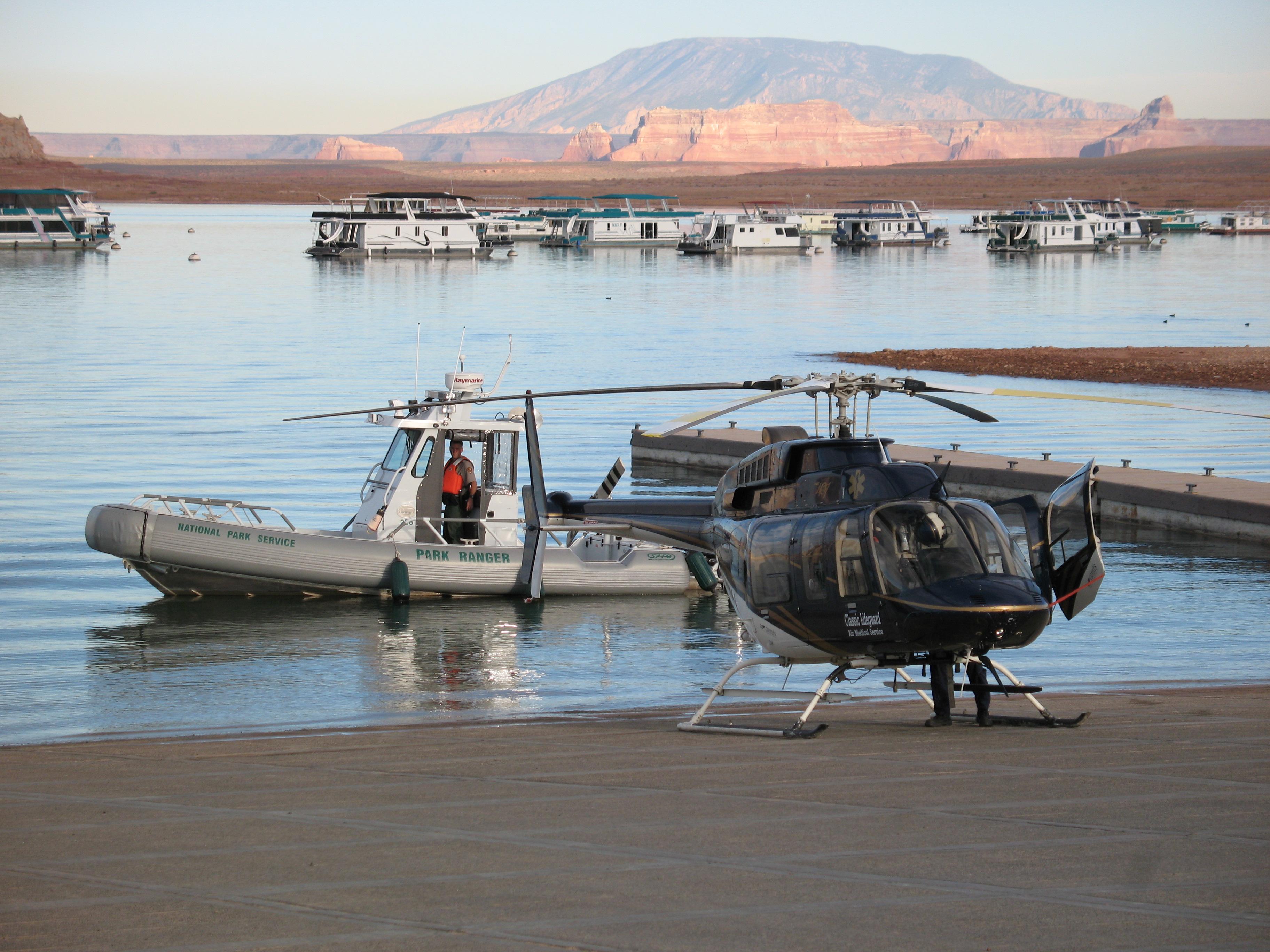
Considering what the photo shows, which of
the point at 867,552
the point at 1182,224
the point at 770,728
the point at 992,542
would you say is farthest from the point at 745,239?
the point at 867,552

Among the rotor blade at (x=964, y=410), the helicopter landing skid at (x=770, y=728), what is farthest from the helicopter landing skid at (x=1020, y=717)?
the rotor blade at (x=964, y=410)

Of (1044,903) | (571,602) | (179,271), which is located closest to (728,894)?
(1044,903)

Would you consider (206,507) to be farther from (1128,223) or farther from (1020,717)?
(1128,223)

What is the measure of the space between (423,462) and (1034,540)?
31.7 ft

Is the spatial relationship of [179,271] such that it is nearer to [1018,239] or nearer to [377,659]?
[1018,239]

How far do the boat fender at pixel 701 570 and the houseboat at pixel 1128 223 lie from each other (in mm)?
98652

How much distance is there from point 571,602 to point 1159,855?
1161 centimetres

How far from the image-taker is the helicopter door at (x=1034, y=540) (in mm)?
10516

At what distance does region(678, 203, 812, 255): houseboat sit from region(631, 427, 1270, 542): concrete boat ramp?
80.0 meters

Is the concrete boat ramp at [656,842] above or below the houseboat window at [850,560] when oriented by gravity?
below

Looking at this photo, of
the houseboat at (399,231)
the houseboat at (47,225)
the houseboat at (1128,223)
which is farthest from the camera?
the houseboat at (1128,223)

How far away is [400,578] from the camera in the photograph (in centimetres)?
1761

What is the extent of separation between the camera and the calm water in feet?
47.3

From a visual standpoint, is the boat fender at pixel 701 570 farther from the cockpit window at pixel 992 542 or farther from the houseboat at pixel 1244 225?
the houseboat at pixel 1244 225
